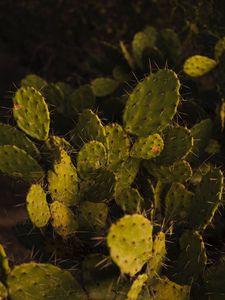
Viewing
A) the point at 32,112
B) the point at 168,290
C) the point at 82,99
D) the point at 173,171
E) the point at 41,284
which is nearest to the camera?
the point at 41,284

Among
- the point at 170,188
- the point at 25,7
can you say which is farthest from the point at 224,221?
the point at 25,7

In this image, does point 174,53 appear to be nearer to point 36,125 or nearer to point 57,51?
point 36,125

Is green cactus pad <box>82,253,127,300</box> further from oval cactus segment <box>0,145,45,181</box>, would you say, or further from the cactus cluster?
oval cactus segment <box>0,145,45,181</box>

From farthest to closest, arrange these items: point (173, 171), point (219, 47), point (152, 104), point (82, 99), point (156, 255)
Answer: point (219, 47) → point (82, 99) → point (173, 171) → point (152, 104) → point (156, 255)

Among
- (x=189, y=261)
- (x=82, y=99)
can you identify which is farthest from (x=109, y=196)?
(x=82, y=99)

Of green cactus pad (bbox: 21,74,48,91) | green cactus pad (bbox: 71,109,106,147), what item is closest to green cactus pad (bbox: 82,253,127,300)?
green cactus pad (bbox: 71,109,106,147)

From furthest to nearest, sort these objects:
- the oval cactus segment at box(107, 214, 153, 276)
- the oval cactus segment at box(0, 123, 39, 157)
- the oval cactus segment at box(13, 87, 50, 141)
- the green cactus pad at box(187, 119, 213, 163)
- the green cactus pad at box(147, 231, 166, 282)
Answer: the green cactus pad at box(187, 119, 213, 163) → the oval cactus segment at box(0, 123, 39, 157) → the oval cactus segment at box(13, 87, 50, 141) → the green cactus pad at box(147, 231, 166, 282) → the oval cactus segment at box(107, 214, 153, 276)

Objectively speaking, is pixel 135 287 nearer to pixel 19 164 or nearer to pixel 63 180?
pixel 63 180
